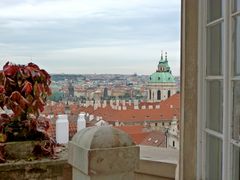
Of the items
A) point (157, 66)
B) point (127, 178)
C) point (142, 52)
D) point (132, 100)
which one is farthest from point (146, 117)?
point (127, 178)

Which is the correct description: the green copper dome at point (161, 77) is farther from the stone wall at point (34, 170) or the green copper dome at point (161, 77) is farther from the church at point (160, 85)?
the stone wall at point (34, 170)

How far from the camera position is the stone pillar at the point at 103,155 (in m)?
1.29

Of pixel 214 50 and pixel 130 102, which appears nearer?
pixel 214 50

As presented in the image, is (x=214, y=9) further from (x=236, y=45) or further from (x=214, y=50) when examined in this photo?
(x=236, y=45)

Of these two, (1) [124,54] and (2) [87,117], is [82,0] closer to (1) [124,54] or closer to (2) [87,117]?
(1) [124,54]

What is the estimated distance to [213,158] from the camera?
7.05ft

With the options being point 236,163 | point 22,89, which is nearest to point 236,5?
point 236,163

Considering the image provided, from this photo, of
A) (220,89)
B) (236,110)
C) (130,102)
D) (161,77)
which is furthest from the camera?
(130,102)

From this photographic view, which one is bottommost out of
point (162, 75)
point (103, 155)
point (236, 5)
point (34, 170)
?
point (34, 170)

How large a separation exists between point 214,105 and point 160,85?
3.38 ft

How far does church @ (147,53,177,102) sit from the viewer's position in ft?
9.80

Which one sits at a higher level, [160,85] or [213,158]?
[160,85]

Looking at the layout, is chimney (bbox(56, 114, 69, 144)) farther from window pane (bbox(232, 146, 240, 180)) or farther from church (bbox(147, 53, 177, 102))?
window pane (bbox(232, 146, 240, 180))

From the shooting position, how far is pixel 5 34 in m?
3.20
